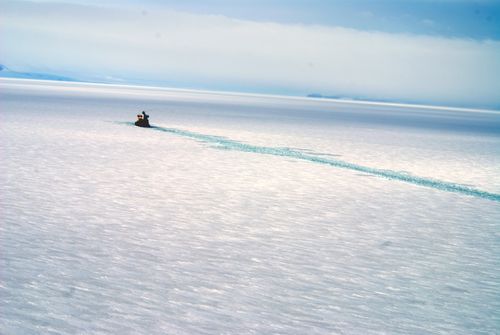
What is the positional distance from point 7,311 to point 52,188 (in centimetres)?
539

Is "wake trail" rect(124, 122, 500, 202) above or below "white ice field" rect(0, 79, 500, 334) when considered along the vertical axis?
above

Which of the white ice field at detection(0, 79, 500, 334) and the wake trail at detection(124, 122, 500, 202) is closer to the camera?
the white ice field at detection(0, 79, 500, 334)

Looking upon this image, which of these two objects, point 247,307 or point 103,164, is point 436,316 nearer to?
point 247,307

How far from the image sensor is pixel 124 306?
172 inches

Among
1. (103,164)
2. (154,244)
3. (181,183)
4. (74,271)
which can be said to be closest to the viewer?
(74,271)

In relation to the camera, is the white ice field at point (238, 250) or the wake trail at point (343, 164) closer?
the white ice field at point (238, 250)

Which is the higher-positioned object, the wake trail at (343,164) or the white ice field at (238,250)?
the wake trail at (343,164)

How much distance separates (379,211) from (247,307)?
5121 millimetres

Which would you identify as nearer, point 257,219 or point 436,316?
point 436,316

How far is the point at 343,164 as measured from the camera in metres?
15.7

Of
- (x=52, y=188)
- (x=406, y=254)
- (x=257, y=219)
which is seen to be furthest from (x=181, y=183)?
(x=406, y=254)

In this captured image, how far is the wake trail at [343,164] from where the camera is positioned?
39.7 feet

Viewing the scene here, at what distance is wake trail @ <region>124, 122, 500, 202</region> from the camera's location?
12086mm

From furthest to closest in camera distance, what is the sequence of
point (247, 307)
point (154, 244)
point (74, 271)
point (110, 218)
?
point (110, 218) → point (154, 244) → point (74, 271) → point (247, 307)
